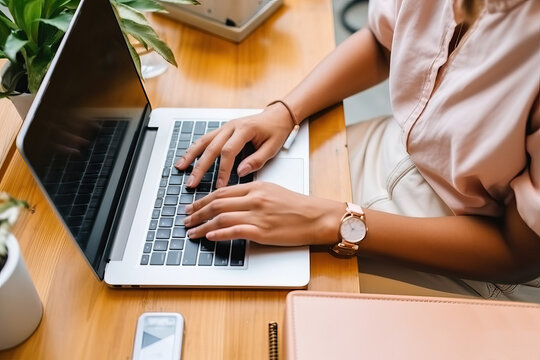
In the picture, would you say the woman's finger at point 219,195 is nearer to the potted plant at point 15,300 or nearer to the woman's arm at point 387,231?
the woman's arm at point 387,231

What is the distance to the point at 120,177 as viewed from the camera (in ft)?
2.15

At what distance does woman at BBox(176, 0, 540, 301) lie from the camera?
55 centimetres

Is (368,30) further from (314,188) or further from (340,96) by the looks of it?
(314,188)

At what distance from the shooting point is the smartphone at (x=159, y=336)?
53 cm

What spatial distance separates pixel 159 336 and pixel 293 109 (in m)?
0.41

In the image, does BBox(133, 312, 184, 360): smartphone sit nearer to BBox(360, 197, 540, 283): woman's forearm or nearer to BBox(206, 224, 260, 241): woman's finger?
BBox(206, 224, 260, 241): woman's finger

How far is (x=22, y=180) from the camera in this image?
2.32 ft

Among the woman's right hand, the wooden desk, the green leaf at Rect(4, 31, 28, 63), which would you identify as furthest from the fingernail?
the green leaf at Rect(4, 31, 28, 63)

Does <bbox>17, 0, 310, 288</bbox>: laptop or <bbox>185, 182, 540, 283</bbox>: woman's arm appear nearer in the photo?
<bbox>17, 0, 310, 288</bbox>: laptop

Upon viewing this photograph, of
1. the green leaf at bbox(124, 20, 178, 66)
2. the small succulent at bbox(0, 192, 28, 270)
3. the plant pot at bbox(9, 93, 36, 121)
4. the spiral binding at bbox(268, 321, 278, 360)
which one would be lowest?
the spiral binding at bbox(268, 321, 278, 360)

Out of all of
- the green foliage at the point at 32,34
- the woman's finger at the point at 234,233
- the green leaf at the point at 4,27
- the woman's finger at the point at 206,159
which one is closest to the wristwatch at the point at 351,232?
the woman's finger at the point at 234,233

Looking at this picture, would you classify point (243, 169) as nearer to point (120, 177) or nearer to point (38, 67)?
point (120, 177)

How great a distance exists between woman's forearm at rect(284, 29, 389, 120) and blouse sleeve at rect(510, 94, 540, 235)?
336 millimetres

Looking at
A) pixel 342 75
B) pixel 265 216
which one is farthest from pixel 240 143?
pixel 342 75
